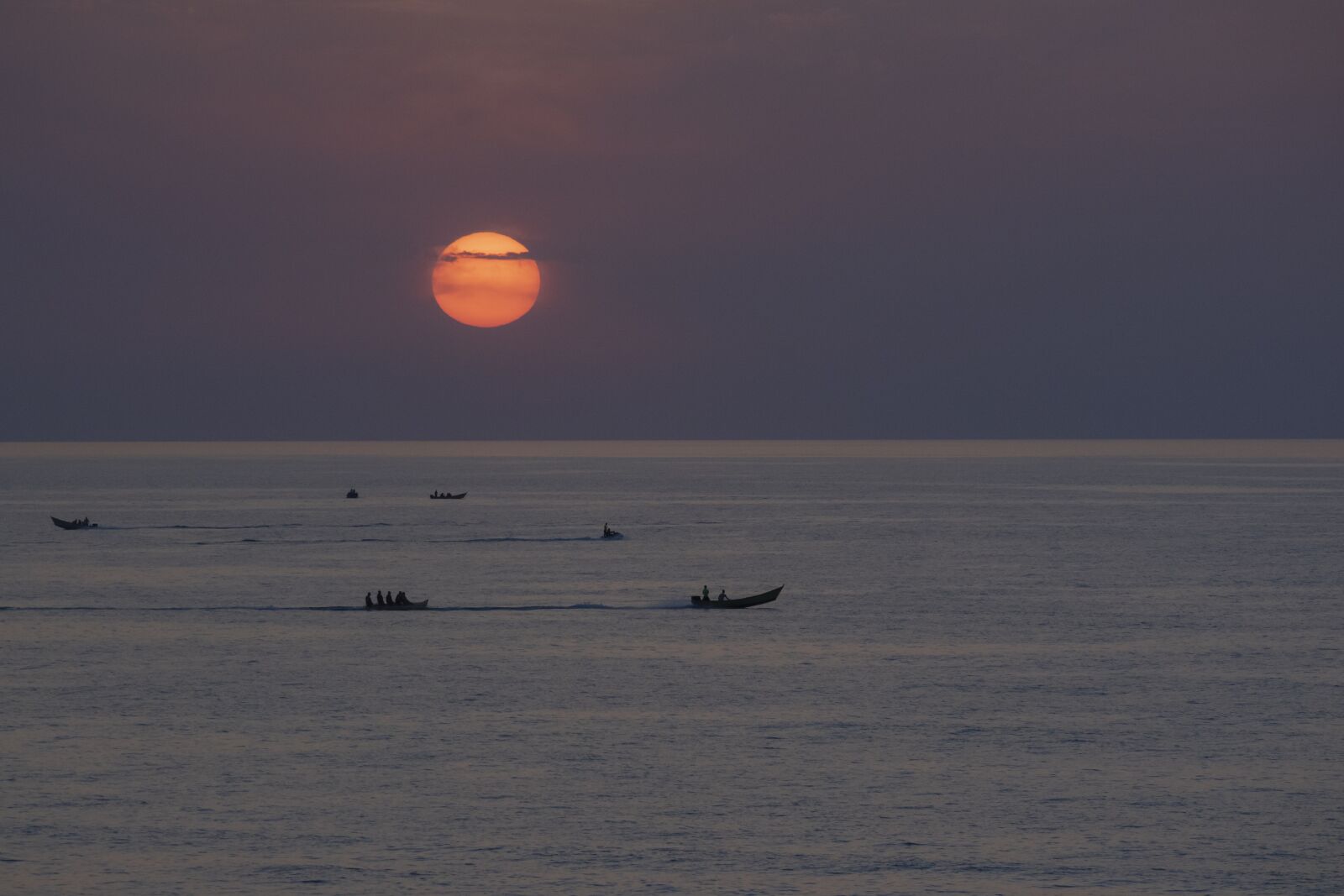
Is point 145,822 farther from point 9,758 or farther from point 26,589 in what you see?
point 26,589

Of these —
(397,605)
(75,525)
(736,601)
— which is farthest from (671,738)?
(75,525)

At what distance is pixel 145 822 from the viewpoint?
46750mm

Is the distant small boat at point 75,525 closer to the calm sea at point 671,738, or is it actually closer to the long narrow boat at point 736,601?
the calm sea at point 671,738

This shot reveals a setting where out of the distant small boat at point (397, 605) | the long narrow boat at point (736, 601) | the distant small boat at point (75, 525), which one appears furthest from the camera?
the distant small boat at point (75, 525)

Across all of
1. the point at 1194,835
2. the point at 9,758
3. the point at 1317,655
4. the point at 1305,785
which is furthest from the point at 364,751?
the point at 1317,655

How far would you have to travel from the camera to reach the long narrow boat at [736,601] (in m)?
100

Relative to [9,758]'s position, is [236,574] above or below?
above

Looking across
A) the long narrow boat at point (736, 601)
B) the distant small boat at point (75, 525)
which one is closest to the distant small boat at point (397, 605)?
the long narrow boat at point (736, 601)

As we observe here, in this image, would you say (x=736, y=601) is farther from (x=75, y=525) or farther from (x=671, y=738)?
(x=75, y=525)

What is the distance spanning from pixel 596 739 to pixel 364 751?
8.66 metres

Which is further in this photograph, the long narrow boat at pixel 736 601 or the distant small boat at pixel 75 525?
the distant small boat at pixel 75 525

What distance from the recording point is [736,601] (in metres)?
99.8

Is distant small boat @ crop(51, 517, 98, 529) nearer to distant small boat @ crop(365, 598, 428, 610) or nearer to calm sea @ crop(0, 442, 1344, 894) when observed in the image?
calm sea @ crop(0, 442, 1344, 894)

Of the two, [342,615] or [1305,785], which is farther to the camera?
[342,615]
